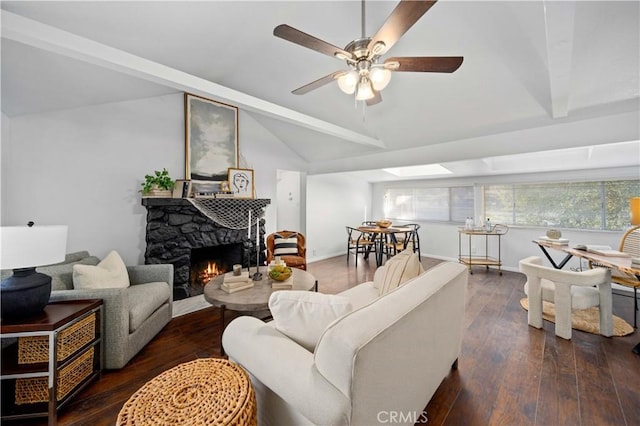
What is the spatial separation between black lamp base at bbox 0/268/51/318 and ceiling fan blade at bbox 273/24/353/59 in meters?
2.03

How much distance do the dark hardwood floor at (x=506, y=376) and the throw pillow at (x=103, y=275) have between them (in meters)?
0.65

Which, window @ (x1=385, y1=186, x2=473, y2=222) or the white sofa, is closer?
the white sofa

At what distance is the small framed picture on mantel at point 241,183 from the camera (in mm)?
4059

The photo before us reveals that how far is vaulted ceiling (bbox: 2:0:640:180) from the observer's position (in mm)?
1680

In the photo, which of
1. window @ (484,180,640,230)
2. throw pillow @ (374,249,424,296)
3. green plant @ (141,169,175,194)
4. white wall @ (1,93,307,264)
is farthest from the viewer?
window @ (484,180,640,230)

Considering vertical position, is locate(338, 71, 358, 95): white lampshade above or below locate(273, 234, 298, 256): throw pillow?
above

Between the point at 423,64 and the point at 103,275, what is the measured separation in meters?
3.01

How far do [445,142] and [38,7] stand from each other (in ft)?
12.9

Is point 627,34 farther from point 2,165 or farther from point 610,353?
point 2,165

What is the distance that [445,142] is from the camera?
3.49 m

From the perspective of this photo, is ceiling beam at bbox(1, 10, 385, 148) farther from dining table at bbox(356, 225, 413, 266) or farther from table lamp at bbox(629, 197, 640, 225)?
table lamp at bbox(629, 197, 640, 225)

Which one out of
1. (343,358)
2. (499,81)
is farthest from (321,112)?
(343,358)
